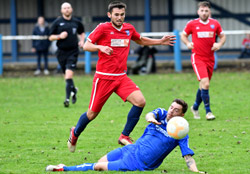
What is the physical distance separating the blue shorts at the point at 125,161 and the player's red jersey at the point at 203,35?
5.04 meters

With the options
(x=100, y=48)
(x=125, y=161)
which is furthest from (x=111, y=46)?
(x=125, y=161)

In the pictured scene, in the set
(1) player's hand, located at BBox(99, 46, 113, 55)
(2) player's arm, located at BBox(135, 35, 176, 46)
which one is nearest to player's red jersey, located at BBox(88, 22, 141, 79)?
(1) player's hand, located at BBox(99, 46, 113, 55)

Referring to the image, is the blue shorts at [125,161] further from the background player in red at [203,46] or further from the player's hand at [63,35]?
the player's hand at [63,35]

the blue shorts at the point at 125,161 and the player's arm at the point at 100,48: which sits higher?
the player's arm at the point at 100,48

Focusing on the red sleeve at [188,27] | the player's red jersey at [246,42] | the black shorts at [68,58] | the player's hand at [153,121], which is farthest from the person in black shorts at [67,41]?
the player's red jersey at [246,42]

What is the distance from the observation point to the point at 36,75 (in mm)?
21453

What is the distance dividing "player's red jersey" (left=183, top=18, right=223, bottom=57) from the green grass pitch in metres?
1.45

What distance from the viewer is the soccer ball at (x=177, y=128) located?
652cm

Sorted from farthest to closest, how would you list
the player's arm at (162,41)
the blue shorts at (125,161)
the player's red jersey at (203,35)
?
the player's red jersey at (203,35), the player's arm at (162,41), the blue shorts at (125,161)

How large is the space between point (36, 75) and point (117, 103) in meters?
7.75

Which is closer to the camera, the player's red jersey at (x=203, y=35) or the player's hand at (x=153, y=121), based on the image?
the player's hand at (x=153, y=121)

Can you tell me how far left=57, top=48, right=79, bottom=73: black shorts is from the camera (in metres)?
13.6

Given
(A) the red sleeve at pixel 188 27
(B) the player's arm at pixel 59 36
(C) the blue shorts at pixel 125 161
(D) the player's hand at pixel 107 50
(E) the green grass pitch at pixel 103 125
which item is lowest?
(E) the green grass pitch at pixel 103 125

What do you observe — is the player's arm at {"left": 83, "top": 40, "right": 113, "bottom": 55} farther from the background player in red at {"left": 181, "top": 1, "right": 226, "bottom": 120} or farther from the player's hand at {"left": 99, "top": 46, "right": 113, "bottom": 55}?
the background player in red at {"left": 181, "top": 1, "right": 226, "bottom": 120}
